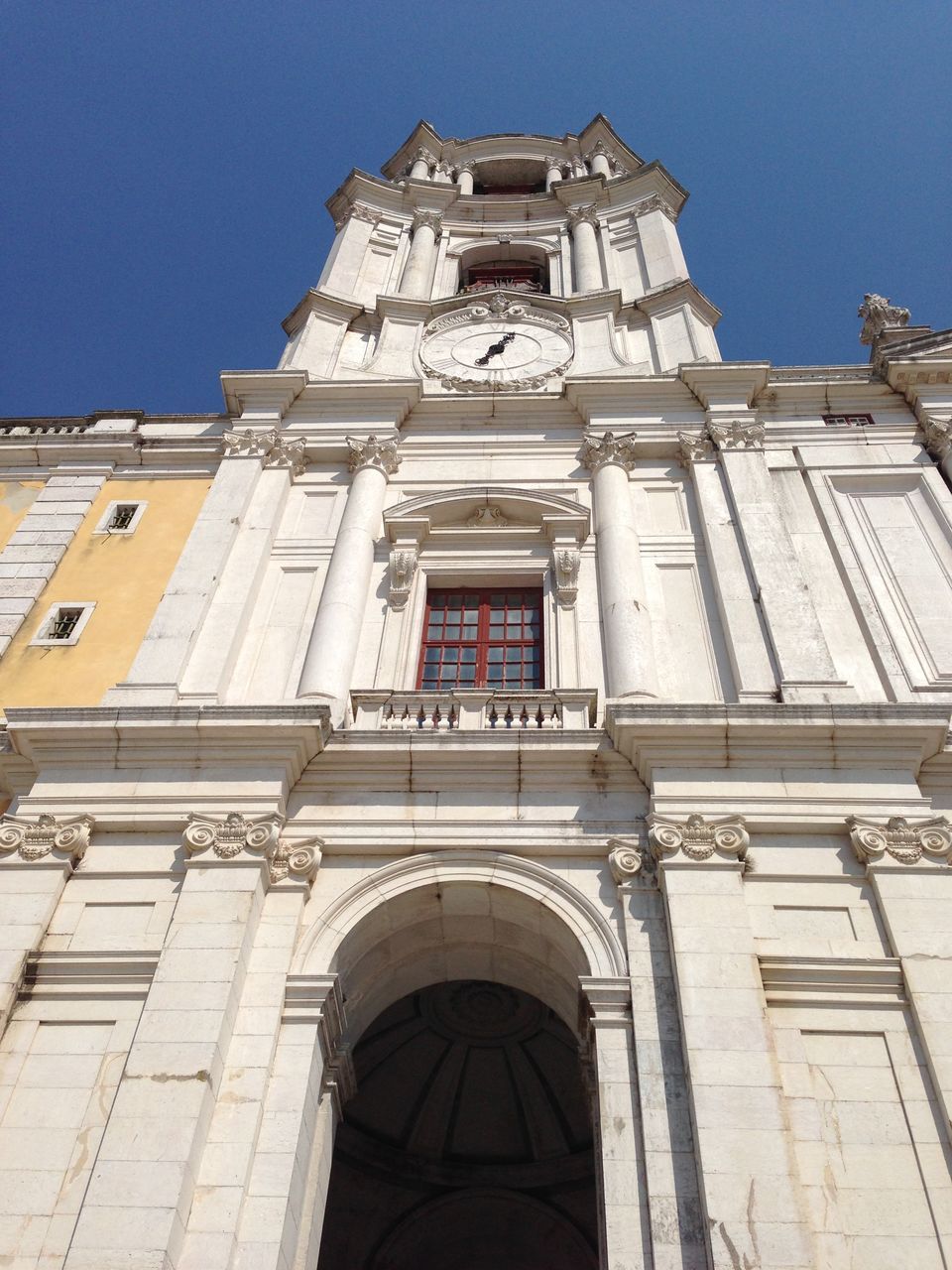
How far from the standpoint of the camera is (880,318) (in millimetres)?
22531

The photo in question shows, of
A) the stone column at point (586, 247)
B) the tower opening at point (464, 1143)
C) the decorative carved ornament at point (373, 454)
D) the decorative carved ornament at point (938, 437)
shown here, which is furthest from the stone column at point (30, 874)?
the stone column at point (586, 247)

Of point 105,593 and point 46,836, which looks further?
point 105,593

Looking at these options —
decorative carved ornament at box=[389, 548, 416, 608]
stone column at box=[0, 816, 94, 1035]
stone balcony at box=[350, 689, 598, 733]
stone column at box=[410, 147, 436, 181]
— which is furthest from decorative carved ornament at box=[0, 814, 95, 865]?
stone column at box=[410, 147, 436, 181]

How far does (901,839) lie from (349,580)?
8.09 m

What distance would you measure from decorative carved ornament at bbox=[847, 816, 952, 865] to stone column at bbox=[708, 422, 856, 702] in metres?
2.01

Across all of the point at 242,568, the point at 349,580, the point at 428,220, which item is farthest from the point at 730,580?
the point at 428,220

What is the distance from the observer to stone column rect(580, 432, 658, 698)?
13836 millimetres

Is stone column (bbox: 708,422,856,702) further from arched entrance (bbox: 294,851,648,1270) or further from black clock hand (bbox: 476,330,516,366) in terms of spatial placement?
arched entrance (bbox: 294,851,648,1270)

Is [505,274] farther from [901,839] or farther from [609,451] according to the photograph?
[901,839]

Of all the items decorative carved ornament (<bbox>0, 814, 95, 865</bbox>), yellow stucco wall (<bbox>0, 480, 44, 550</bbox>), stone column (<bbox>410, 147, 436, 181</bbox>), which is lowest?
decorative carved ornament (<bbox>0, 814, 95, 865</bbox>)

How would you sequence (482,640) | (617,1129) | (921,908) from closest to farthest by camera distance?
(617,1129) < (921,908) < (482,640)

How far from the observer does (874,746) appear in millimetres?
12180

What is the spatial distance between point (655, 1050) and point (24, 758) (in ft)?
26.4

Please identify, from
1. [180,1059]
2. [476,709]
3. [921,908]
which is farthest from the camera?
[476,709]
